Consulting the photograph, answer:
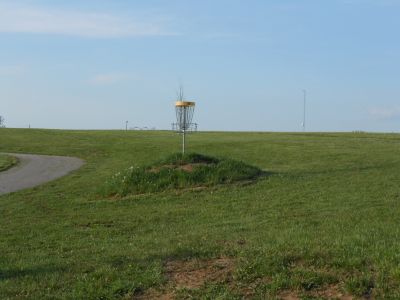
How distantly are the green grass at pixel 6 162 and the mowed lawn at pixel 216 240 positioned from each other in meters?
7.29

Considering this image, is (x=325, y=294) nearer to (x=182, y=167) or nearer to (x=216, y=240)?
(x=216, y=240)

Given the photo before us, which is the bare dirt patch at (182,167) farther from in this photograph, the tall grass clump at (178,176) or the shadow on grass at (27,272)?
the shadow on grass at (27,272)

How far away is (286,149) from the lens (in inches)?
1101

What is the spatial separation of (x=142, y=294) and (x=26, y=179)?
655 inches

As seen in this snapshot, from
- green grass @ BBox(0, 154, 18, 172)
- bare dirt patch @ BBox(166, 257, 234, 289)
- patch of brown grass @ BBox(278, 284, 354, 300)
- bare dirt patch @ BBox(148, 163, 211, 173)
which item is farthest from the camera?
green grass @ BBox(0, 154, 18, 172)

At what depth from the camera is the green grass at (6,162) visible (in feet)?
83.2

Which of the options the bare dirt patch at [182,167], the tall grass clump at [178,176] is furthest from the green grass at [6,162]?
the bare dirt patch at [182,167]

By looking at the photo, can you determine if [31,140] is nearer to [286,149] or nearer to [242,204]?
[286,149]

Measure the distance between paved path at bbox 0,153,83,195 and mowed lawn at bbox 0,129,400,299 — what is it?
1.73 m

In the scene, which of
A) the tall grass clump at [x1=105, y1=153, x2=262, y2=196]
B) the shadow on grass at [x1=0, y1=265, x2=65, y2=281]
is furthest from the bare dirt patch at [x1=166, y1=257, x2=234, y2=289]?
the tall grass clump at [x1=105, y1=153, x2=262, y2=196]

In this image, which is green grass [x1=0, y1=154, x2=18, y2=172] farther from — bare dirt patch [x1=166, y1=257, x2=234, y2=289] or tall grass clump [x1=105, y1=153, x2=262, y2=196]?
bare dirt patch [x1=166, y1=257, x2=234, y2=289]

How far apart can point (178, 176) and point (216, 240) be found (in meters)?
7.88

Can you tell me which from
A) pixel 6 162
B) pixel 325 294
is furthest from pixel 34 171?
pixel 325 294

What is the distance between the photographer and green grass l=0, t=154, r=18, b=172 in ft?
83.2
